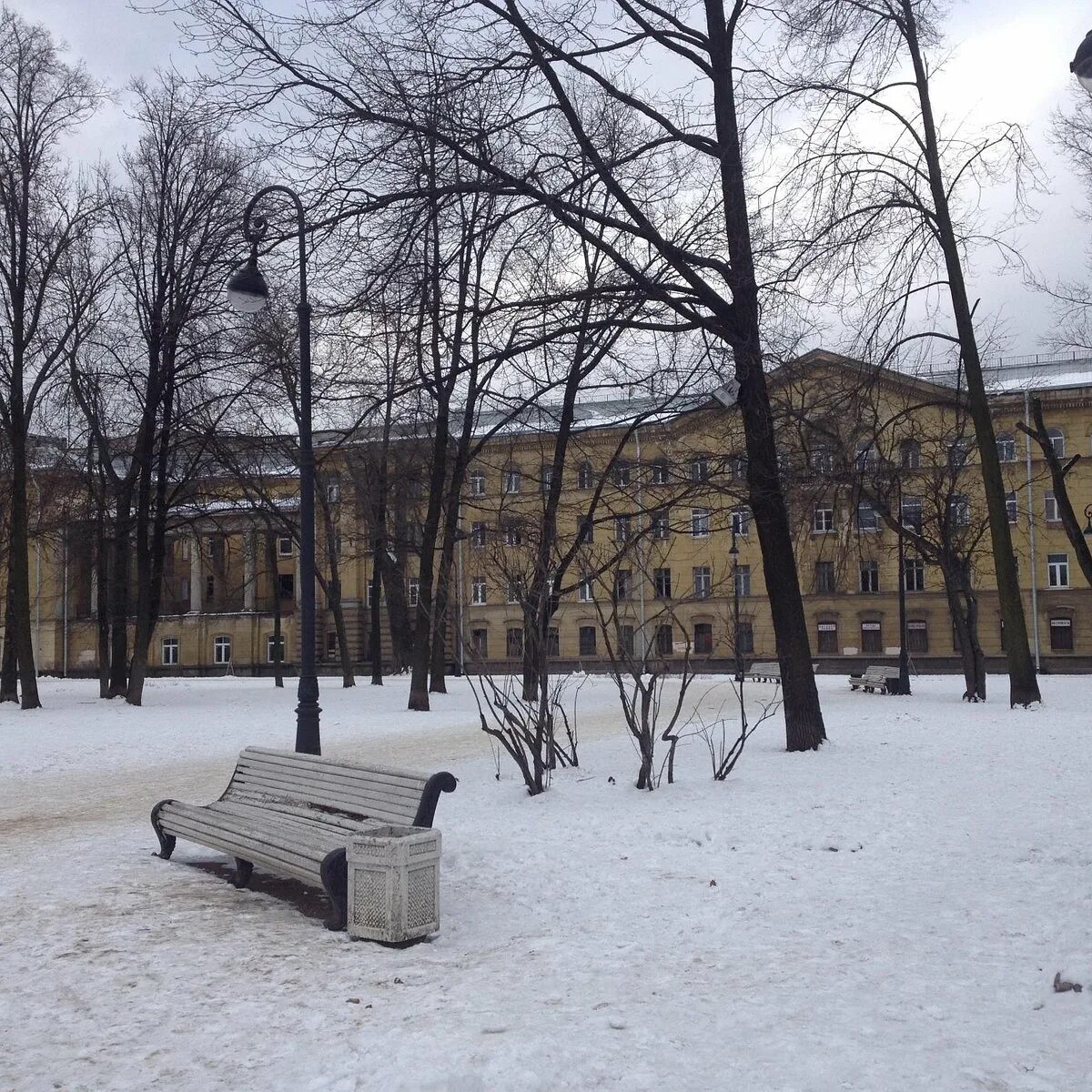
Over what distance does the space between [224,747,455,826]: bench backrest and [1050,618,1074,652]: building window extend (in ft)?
178

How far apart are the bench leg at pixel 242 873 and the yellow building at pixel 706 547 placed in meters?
4.46

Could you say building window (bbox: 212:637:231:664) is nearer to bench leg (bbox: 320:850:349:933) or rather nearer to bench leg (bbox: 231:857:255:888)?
bench leg (bbox: 231:857:255:888)

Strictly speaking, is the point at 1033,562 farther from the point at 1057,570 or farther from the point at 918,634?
the point at 918,634

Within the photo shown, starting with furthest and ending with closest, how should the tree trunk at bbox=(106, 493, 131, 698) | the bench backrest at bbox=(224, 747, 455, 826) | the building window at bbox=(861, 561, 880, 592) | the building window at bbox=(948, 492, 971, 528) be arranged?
the building window at bbox=(861, 561, 880, 592)
the tree trunk at bbox=(106, 493, 131, 698)
the building window at bbox=(948, 492, 971, 528)
the bench backrest at bbox=(224, 747, 455, 826)

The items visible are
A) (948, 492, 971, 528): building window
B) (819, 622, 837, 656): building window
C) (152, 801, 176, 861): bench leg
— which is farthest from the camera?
(819, 622, 837, 656): building window

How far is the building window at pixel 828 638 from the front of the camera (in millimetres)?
60156

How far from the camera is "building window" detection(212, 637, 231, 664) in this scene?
2849 inches

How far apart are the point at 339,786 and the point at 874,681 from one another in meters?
26.6

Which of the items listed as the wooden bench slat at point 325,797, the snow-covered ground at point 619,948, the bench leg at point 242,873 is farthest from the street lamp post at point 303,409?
the bench leg at point 242,873

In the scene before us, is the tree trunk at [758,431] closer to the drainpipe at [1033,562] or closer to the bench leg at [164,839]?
the bench leg at [164,839]

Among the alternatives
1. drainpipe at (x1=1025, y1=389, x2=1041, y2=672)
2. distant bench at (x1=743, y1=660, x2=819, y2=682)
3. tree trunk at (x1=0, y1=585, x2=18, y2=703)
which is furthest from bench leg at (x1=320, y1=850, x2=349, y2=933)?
drainpipe at (x1=1025, y1=389, x2=1041, y2=672)

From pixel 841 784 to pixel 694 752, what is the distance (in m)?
2.97

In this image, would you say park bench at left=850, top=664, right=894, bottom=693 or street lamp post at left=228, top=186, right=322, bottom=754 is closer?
street lamp post at left=228, top=186, right=322, bottom=754

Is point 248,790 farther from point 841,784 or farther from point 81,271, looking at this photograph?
point 81,271
